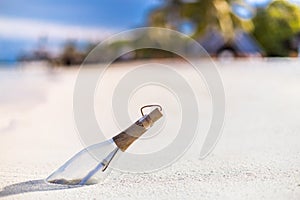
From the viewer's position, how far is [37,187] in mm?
1348

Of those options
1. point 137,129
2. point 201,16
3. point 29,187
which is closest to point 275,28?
point 201,16

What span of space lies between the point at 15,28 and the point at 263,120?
34.2 ft

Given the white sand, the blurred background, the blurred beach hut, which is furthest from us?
the blurred beach hut

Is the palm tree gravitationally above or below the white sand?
below

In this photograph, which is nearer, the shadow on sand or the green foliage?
the shadow on sand

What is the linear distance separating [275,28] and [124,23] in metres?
4.10

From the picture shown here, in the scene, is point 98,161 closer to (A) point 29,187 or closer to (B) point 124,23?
(A) point 29,187

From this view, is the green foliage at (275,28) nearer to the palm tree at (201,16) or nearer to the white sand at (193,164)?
the palm tree at (201,16)

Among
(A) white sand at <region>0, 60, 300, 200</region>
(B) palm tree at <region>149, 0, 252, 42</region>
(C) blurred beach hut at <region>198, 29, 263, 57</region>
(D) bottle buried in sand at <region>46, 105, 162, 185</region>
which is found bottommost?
(C) blurred beach hut at <region>198, 29, 263, 57</region>

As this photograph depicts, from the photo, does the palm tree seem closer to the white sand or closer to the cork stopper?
the white sand

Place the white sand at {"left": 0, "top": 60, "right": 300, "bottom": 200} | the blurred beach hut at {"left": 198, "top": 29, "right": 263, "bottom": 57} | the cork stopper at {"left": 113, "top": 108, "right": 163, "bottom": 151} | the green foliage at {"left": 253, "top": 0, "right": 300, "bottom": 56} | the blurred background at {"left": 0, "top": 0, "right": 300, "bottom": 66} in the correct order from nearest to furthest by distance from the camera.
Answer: the white sand at {"left": 0, "top": 60, "right": 300, "bottom": 200}
the cork stopper at {"left": 113, "top": 108, "right": 163, "bottom": 151}
the green foliage at {"left": 253, "top": 0, "right": 300, "bottom": 56}
the blurred background at {"left": 0, "top": 0, "right": 300, "bottom": 66}
the blurred beach hut at {"left": 198, "top": 29, "right": 263, "bottom": 57}

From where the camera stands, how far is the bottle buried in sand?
4.54 ft

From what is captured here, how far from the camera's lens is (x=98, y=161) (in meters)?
1.43

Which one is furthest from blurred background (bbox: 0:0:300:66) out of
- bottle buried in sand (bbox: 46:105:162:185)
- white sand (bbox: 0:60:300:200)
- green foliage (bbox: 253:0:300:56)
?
bottle buried in sand (bbox: 46:105:162:185)
